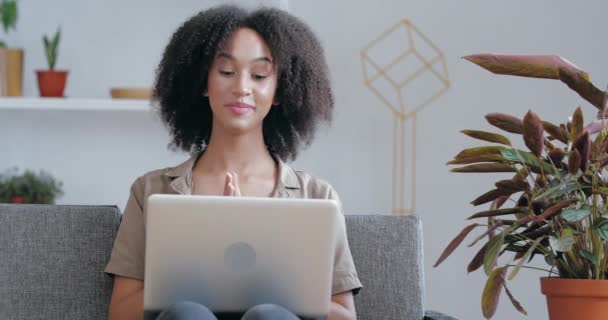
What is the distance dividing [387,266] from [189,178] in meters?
0.49

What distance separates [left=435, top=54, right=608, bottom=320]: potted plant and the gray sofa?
11.2 inches

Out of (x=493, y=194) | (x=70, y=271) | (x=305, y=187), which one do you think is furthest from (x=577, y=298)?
(x=70, y=271)

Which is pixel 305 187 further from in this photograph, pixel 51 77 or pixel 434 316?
pixel 51 77

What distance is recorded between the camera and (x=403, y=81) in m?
3.86

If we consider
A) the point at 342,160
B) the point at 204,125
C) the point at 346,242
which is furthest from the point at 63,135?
the point at 346,242

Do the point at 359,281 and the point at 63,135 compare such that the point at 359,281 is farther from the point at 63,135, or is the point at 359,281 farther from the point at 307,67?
the point at 63,135

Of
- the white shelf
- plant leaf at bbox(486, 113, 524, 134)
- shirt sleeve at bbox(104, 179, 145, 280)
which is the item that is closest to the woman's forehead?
shirt sleeve at bbox(104, 179, 145, 280)

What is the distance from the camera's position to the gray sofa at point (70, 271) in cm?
206

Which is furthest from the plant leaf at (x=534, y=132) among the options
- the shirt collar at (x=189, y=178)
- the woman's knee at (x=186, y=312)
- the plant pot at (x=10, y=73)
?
the plant pot at (x=10, y=73)

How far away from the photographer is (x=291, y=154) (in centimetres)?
224

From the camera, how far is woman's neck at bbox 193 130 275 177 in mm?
Answer: 2100

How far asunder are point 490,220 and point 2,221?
3.46ft

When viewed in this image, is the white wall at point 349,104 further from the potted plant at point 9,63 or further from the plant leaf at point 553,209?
the plant leaf at point 553,209

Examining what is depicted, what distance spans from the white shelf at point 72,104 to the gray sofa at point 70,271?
61.2 inches
